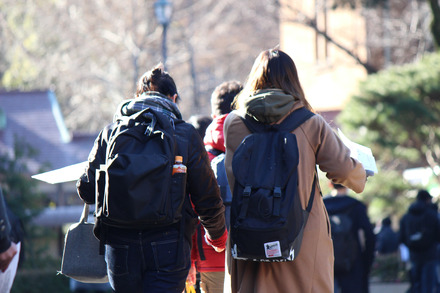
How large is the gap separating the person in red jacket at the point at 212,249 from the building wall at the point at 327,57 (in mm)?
18054

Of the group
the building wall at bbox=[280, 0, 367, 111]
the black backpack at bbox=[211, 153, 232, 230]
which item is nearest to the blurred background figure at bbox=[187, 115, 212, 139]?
the black backpack at bbox=[211, 153, 232, 230]

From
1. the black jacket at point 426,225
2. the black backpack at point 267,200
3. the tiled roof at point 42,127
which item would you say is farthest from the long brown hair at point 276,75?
the tiled roof at point 42,127

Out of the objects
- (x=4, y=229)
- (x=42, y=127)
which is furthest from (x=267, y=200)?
(x=42, y=127)

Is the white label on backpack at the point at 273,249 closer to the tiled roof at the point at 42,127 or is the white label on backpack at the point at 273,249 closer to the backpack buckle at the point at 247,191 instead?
the backpack buckle at the point at 247,191

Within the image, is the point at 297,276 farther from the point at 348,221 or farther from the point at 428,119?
the point at 428,119

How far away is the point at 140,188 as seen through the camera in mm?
3594

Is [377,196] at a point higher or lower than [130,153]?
lower

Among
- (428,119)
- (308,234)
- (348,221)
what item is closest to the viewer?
(308,234)

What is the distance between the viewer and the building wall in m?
23.6

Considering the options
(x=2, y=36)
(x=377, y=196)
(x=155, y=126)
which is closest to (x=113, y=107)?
(x=2, y=36)

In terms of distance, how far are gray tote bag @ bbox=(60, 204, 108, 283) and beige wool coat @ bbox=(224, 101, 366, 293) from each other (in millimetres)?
893

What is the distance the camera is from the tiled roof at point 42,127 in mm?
21062

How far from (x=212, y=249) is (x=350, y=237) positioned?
2.95 m

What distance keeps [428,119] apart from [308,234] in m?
9.34
